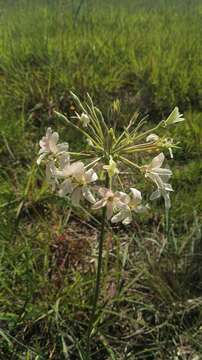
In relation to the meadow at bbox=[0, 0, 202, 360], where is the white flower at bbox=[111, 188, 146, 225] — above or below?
above

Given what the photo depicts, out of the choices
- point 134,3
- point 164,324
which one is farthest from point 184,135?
point 134,3

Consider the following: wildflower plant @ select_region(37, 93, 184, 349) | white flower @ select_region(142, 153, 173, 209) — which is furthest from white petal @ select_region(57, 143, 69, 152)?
white flower @ select_region(142, 153, 173, 209)

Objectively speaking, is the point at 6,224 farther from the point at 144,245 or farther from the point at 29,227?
the point at 144,245

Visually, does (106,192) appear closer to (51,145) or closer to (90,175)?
(90,175)

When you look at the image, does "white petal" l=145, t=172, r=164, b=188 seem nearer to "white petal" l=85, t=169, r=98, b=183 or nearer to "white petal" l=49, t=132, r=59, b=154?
"white petal" l=85, t=169, r=98, b=183

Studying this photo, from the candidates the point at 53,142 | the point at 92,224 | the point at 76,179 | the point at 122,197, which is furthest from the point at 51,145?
the point at 92,224

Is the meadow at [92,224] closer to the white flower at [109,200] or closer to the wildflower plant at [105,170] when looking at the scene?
the wildflower plant at [105,170]

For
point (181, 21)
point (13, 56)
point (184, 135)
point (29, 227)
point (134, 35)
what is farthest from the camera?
point (181, 21)
